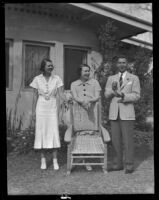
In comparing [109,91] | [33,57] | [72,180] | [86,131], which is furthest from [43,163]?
[33,57]

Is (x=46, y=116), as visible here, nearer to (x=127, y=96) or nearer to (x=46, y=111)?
(x=46, y=111)

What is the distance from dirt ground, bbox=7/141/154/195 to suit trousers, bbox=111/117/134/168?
216mm

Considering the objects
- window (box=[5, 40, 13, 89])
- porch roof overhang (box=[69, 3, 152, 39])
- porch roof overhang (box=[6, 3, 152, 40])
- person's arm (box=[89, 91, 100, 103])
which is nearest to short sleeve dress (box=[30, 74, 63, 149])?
window (box=[5, 40, 13, 89])

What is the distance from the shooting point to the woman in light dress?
475cm

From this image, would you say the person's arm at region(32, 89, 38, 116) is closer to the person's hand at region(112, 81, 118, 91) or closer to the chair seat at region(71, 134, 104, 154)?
the chair seat at region(71, 134, 104, 154)

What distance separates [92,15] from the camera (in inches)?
218

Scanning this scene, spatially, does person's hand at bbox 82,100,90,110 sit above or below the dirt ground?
above

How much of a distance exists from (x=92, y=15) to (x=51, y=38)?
854mm

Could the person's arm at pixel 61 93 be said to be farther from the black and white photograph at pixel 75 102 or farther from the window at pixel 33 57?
the window at pixel 33 57

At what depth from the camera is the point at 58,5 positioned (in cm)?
539

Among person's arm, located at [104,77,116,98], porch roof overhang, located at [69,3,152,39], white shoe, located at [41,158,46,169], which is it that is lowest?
white shoe, located at [41,158,46,169]

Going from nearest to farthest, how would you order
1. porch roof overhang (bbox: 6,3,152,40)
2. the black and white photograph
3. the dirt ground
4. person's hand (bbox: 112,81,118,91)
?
the dirt ground → the black and white photograph → person's hand (bbox: 112,81,118,91) → porch roof overhang (bbox: 6,3,152,40)
